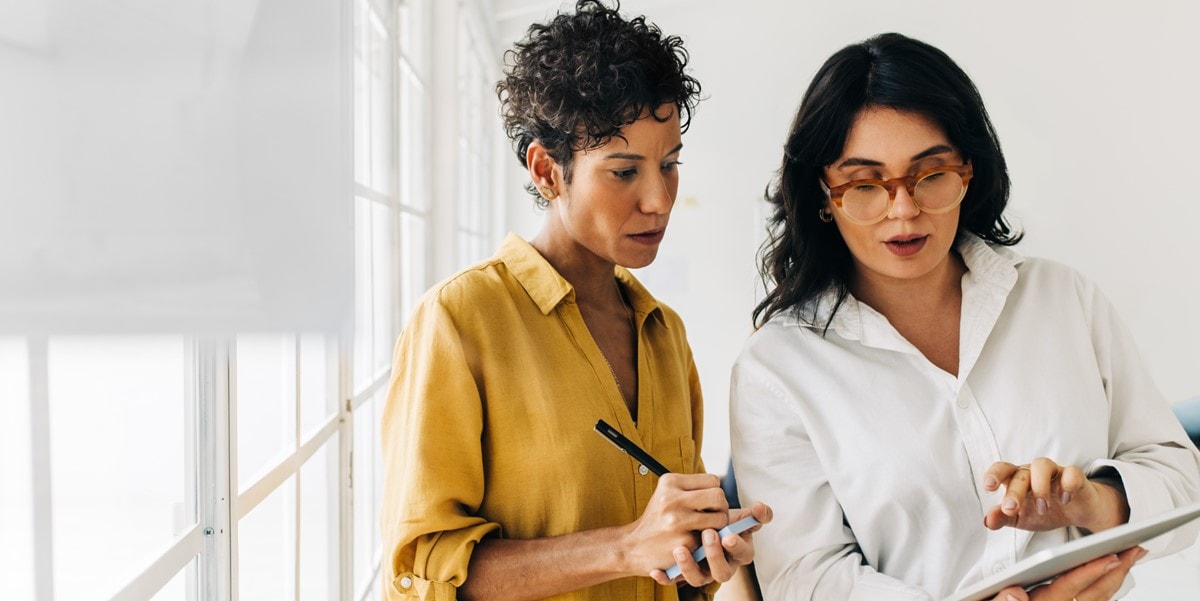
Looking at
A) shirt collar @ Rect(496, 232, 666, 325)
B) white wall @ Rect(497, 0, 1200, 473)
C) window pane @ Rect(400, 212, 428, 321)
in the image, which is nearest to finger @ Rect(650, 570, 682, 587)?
shirt collar @ Rect(496, 232, 666, 325)

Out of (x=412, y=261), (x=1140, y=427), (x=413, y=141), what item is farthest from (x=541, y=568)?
(x=413, y=141)

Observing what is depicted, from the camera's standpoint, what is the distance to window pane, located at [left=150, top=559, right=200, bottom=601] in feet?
2.36

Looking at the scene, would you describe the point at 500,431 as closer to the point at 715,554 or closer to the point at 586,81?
the point at 715,554

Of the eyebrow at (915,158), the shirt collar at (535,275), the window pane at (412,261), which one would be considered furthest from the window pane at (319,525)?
the eyebrow at (915,158)

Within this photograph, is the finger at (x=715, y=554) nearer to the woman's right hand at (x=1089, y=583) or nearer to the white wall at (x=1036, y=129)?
the woman's right hand at (x=1089, y=583)

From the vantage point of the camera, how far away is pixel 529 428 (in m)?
1.01

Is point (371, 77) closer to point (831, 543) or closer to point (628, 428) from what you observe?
point (628, 428)

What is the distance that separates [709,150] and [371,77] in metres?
1.81

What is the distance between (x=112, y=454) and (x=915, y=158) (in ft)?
3.18

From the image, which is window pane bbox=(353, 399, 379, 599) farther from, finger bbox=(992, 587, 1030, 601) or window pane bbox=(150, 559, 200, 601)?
finger bbox=(992, 587, 1030, 601)

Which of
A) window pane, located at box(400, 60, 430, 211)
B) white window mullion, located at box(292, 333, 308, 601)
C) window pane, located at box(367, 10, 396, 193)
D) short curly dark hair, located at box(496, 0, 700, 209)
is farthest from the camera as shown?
window pane, located at box(400, 60, 430, 211)

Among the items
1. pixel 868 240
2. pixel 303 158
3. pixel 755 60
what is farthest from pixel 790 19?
pixel 303 158

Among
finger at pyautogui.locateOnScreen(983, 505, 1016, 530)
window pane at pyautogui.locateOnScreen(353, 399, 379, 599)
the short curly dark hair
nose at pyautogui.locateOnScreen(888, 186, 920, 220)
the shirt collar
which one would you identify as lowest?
window pane at pyautogui.locateOnScreen(353, 399, 379, 599)

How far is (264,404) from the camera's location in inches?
40.6
